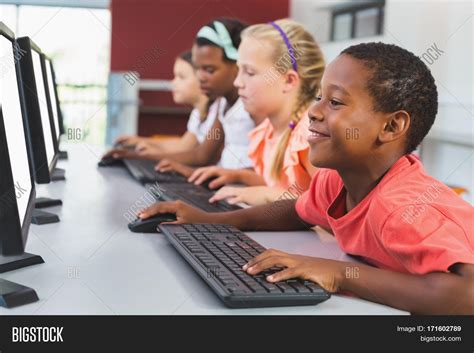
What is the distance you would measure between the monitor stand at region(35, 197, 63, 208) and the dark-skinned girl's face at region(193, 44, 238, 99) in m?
1.07

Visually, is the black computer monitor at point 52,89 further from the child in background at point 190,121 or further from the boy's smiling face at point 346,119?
the boy's smiling face at point 346,119

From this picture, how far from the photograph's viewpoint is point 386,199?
3.01ft

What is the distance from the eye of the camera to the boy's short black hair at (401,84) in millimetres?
988

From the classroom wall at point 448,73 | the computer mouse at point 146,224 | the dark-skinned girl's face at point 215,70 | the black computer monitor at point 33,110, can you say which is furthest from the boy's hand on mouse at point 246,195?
the classroom wall at point 448,73

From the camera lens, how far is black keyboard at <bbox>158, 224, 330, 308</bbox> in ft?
2.58

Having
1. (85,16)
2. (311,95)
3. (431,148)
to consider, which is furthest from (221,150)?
(85,16)

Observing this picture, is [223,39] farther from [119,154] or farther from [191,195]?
[191,195]

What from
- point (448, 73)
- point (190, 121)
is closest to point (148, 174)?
point (190, 121)

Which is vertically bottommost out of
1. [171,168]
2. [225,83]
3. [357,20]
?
[171,168]

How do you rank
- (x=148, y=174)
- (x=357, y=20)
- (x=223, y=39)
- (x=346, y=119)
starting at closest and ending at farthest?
(x=346, y=119) → (x=148, y=174) → (x=223, y=39) → (x=357, y=20)

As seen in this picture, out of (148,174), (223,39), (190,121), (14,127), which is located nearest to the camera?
(14,127)

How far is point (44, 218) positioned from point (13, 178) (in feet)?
1.42
